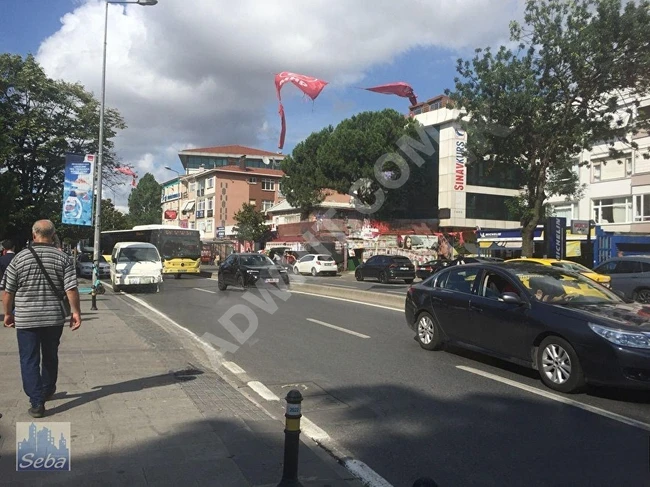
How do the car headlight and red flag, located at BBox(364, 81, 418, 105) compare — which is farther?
red flag, located at BBox(364, 81, 418, 105)

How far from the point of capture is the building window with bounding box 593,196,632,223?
37875 mm

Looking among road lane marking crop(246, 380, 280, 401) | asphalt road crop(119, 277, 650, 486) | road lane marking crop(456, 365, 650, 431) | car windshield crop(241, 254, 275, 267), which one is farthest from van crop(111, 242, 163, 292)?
road lane marking crop(456, 365, 650, 431)

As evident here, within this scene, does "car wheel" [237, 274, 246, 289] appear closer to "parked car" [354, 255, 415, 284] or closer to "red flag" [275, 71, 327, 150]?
"red flag" [275, 71, 327, 150]

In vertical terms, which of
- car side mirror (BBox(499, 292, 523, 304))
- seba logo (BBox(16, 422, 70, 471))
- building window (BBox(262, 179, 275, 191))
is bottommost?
seba logo (BBox(16, 422, 70, 471))

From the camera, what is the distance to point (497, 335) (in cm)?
751

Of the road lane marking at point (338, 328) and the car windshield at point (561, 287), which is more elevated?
the car windshield at point (561, 287)

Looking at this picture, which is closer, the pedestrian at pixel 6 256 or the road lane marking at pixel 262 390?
the road lane marking at pixel 262 390

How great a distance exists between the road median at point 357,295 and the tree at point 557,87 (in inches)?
296

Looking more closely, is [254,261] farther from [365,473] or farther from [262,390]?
[365,473]

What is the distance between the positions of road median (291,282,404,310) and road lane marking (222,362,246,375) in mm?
7894

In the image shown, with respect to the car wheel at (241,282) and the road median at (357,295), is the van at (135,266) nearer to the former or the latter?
the car wheel at (241,282)

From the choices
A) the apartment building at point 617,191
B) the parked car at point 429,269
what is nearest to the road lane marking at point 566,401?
the parked car at point 429,269

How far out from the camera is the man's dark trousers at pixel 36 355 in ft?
17.4

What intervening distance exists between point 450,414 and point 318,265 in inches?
1328
